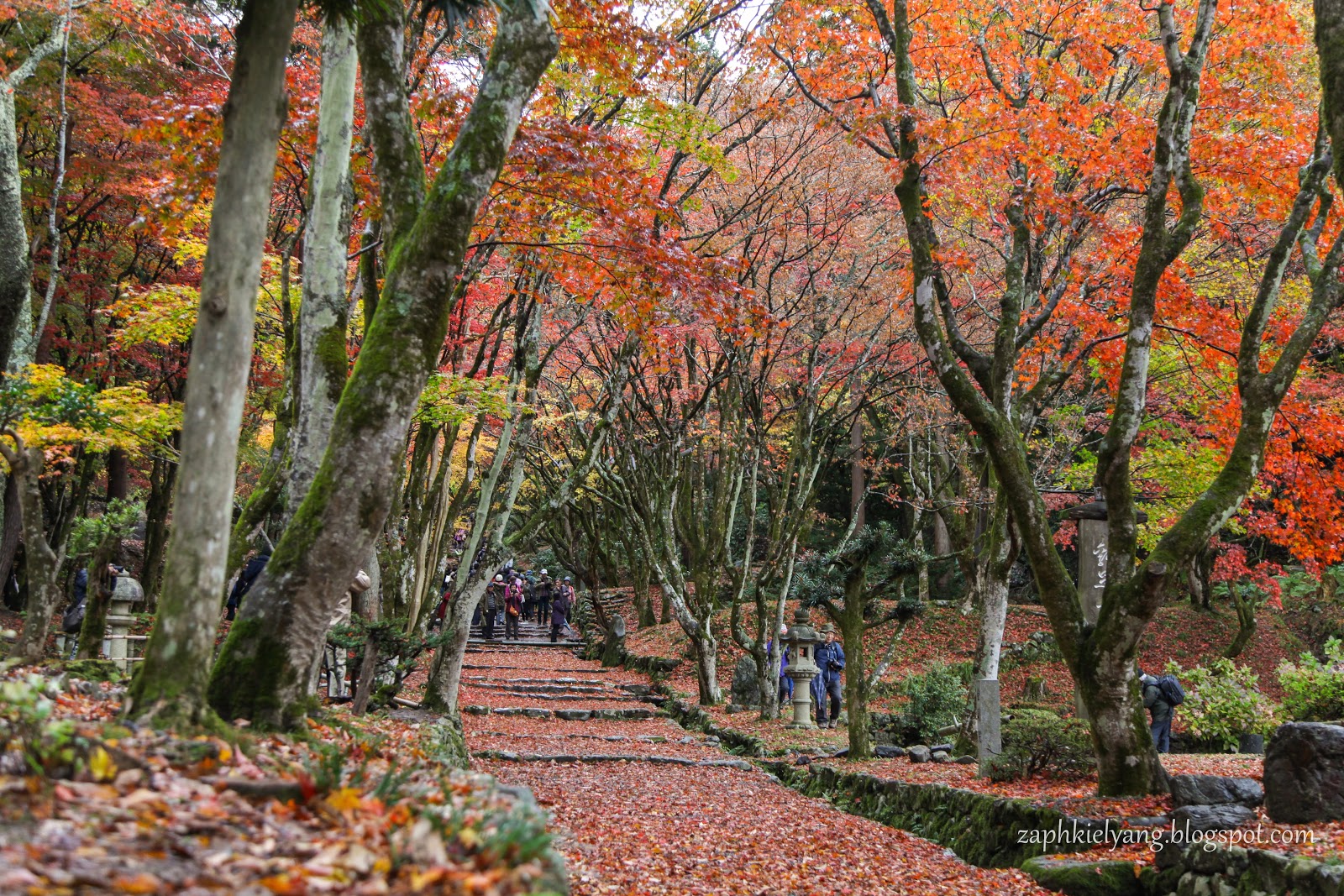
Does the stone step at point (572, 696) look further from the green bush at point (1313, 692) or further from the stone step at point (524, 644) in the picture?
the green bush at point (1313, 692)

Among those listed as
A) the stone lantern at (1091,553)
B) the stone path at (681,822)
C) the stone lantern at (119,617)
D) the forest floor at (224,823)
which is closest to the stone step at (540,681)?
the stone path at (681,822)

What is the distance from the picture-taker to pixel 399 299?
180 inches

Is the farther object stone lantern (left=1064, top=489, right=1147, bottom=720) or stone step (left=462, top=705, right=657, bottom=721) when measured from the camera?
stone step (left=462, top=705, right=657, bottom=721)

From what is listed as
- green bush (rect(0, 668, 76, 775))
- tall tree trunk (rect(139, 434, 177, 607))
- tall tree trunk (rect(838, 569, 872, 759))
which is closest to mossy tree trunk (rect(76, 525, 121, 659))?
green bush (rect(0, 668, 76, 775))

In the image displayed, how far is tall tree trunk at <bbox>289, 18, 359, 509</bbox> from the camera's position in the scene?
5582 mm

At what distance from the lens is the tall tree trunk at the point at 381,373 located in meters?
4.18

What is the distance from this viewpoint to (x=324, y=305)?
5668 mm

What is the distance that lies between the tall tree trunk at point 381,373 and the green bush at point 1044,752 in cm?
664

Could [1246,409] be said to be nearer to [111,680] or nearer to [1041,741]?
[1041,741]

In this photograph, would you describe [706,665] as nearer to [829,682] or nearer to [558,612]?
[829,682]

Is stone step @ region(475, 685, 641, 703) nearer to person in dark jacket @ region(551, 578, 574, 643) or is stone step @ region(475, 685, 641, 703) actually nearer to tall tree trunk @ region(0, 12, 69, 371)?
person in dark jacket @ region(551, 578, 574, 643)

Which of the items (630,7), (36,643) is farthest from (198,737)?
(630,7)

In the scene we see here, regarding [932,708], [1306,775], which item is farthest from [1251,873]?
[932,708]

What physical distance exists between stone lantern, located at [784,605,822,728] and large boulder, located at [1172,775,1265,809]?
7.47m
